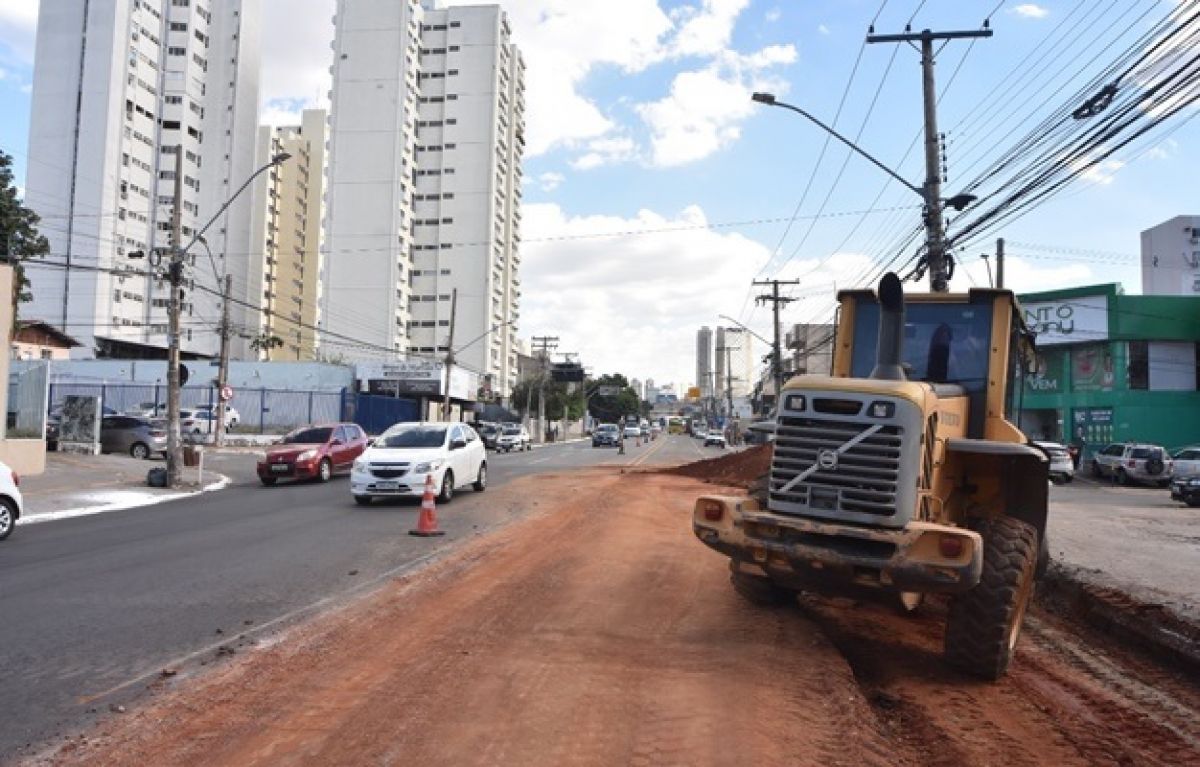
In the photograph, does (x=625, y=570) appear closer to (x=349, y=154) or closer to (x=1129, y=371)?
(x=1129, y=371)

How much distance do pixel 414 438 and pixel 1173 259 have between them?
42.6 meters

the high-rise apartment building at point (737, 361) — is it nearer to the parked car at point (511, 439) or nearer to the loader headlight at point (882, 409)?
the parked car at point (511, 439)

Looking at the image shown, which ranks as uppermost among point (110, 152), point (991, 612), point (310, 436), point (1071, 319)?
point (110, 152)

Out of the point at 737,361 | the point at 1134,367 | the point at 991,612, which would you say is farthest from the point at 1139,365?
the point at 737,361

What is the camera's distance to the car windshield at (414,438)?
17.4m

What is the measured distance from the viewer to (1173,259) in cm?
4353

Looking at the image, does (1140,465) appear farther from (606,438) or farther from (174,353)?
(606,438)

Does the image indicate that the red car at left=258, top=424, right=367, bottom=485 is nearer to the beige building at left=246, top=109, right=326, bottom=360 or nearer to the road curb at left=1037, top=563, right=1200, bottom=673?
the road curb at left=1037, top=563, right=1200, bottom=673

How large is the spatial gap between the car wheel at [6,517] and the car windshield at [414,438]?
21.1 feet

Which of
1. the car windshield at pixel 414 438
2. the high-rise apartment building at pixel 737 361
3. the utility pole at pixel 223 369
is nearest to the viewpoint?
the car windshield at pixel 414 438

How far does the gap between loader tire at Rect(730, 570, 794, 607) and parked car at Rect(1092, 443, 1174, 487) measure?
95.2 ft

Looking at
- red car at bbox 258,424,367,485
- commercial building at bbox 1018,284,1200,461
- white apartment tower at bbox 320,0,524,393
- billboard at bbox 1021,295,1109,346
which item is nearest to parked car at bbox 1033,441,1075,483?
commercial building at bbox 1018,284,1200,461

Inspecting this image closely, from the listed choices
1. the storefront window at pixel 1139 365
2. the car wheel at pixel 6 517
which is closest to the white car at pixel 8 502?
the car wheel at pixel 6 517

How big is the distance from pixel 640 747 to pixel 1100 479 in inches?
1419
